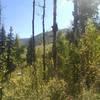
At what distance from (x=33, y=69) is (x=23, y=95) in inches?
72.6

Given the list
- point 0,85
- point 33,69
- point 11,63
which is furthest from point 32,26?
point 0,85

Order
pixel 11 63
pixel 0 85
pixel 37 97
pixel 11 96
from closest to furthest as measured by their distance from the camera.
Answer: pixel 0 85 → pixel 37 97 → pixel 11 96 → pixel 11 63

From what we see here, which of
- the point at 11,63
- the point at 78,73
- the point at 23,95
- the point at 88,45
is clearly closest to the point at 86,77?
the point at 78,73

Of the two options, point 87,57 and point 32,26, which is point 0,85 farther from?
point 32,26

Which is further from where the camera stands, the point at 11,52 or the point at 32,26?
the point at 11,52

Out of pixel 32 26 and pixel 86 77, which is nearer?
pixel 86 77

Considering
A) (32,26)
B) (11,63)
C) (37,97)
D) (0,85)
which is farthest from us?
(11,63)

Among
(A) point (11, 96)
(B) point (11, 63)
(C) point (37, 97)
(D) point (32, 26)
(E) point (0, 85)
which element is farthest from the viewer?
(B) point (11, 63)

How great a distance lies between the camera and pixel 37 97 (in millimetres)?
16016

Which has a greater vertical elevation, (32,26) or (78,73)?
(32,26)

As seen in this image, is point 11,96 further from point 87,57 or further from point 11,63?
point 11,63

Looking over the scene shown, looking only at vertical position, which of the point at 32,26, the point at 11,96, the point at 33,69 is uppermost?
the point at 32,26

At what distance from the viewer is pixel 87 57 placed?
1622 cm

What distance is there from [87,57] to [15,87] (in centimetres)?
369
